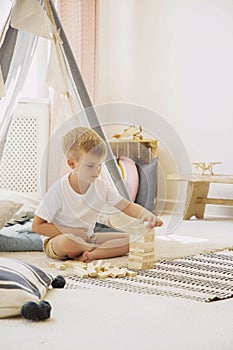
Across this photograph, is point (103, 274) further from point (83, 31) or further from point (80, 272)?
point (83, 31)

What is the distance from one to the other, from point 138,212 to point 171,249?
32 cm

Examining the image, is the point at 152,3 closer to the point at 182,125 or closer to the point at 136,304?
Answer: the point at 182,125

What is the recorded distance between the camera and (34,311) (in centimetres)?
167

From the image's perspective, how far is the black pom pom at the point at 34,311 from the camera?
1669mm

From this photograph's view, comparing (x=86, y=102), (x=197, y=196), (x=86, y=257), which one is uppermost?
(x=86, y=102)

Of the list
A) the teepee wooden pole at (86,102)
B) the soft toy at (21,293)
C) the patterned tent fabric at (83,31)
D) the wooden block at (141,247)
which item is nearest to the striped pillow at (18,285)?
the soft toy at (21,293)

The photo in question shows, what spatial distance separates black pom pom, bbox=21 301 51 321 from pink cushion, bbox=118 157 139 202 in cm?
145

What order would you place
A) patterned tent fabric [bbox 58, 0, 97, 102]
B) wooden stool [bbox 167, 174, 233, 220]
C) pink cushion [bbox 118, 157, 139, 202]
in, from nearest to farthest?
pink cushion [bbox 118, 157, 139, 202], wooden stool [bbox 167, 174, 233, 220], patterned tent fabric [bbox 58, 0, 97, 102]

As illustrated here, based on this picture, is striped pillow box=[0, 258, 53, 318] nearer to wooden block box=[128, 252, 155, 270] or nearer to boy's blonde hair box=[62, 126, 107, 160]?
wooden block box=[128, 252, 155, 270]

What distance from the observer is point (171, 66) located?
182 inches

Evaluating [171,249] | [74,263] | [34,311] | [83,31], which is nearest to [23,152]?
[83,31]

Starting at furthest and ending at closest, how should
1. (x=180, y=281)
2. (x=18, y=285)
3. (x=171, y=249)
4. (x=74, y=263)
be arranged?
(x=171, y=249) → (x=74, y=263) → (x=180, y=281) → (x=18, y=285)

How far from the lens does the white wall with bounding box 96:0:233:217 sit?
4.35 meters

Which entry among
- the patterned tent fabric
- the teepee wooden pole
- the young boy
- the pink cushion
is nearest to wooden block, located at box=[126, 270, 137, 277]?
the young boy
